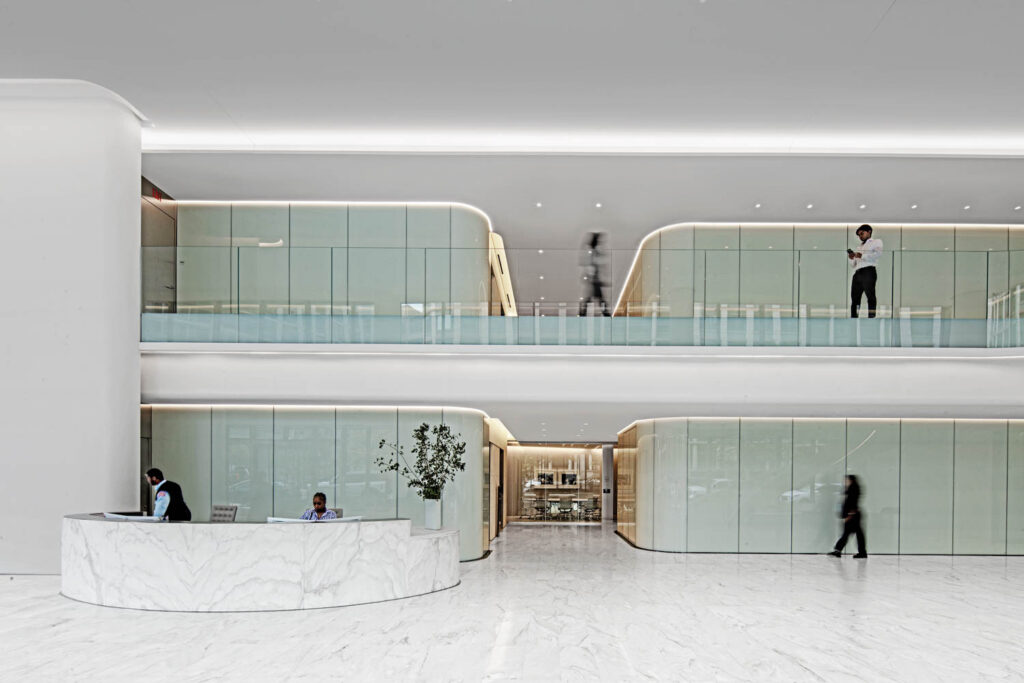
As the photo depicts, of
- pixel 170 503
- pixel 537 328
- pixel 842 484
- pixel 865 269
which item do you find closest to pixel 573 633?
pixel 170 503

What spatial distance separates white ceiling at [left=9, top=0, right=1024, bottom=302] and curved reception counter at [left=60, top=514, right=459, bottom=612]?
18.5 ft

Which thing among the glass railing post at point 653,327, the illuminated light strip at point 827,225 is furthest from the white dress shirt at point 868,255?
the glass railing post at point 653,327

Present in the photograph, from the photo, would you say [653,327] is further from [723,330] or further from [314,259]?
[314,259]

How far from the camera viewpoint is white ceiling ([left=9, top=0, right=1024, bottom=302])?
1010 cm

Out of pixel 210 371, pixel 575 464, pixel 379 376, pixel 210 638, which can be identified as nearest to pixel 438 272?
pixel 379 376

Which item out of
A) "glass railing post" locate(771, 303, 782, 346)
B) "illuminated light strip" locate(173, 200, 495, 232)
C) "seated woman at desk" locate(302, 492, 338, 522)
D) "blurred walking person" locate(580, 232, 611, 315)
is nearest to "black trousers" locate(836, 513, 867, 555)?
"glass railing post" locate(771, 303, 782, 346)

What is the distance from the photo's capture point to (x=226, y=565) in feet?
32.0

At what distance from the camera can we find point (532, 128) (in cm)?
1354

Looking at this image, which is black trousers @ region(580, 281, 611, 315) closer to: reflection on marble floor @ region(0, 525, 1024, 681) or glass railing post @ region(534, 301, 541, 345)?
glass railing post @ region(534, 301, 541, 345)

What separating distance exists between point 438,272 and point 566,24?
5451mm

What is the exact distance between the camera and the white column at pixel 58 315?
40.7 ft

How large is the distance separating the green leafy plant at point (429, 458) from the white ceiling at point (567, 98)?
8.77ft

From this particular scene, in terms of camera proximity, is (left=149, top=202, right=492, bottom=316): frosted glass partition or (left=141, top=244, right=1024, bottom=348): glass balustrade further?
(left=149, top=202, right=492, bottom=316): frosted glass partition

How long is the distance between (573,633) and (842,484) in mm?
9041
